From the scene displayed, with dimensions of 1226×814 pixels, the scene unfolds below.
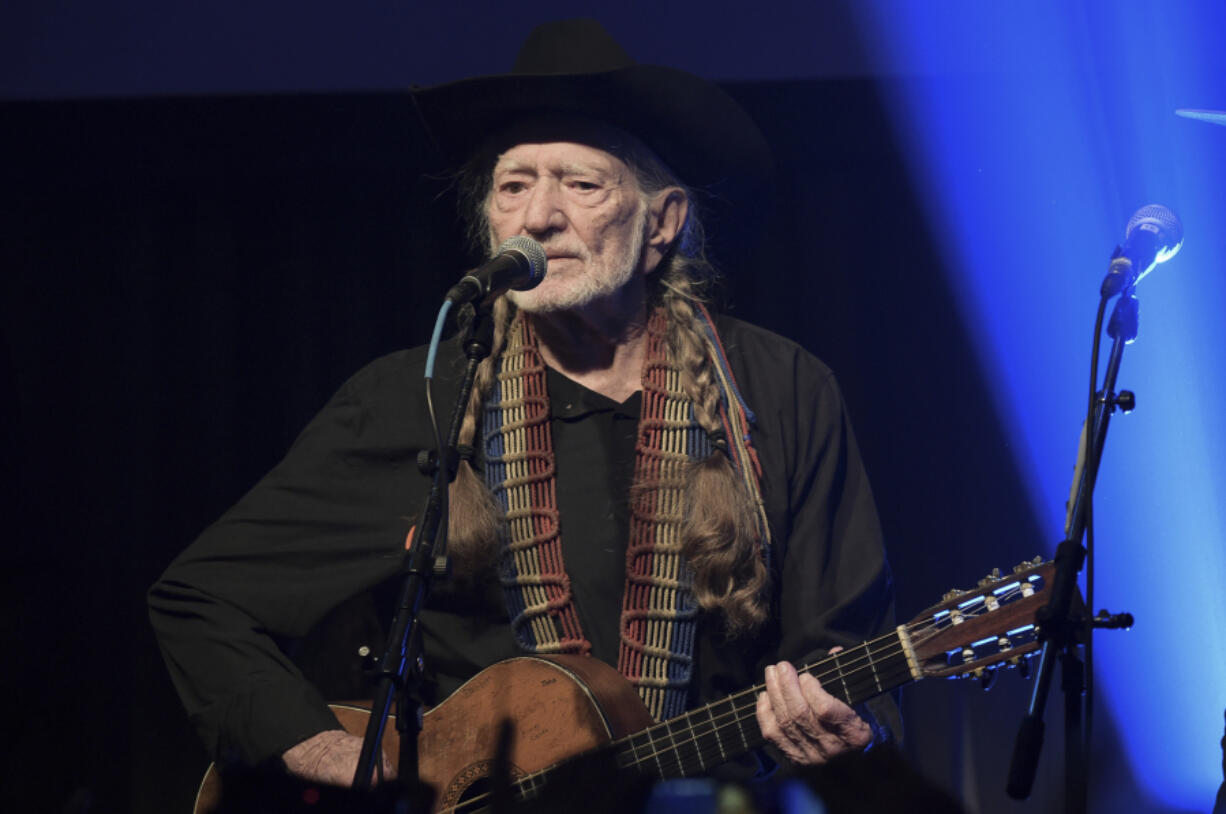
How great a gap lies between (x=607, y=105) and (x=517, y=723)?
1.62 metres

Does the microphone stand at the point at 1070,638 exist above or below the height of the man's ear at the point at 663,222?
below

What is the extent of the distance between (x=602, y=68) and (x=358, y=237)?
4.43 feet

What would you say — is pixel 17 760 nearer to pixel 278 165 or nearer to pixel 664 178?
pixel 278 165

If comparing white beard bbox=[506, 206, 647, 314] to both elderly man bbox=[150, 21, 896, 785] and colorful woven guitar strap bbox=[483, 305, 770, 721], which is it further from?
colorful woven guitar strap bbox=[483, 305, 770, 721]

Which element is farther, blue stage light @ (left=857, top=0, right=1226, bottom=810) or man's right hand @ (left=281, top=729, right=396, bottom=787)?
blue stage light @ (left=857, top=0, right=1226, bottom=810)

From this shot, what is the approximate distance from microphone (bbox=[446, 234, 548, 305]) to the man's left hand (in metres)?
1.02

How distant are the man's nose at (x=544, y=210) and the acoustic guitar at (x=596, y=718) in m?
1.11

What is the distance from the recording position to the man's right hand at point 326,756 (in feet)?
8.91

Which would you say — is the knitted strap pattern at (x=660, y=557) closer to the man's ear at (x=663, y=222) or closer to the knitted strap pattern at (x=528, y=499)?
the knitted strap pattern at (x=528, y=499)

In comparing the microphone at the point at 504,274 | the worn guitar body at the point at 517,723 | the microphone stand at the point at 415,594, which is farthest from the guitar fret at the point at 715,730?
the microphone at the point at 504,274

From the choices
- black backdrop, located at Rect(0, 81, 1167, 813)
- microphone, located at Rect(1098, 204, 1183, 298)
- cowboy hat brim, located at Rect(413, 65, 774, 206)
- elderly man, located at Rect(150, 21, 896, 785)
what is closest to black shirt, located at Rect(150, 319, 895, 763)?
elderly man, located at Rect(150, 21, 896, 785)

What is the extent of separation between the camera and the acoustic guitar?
2.55 metres

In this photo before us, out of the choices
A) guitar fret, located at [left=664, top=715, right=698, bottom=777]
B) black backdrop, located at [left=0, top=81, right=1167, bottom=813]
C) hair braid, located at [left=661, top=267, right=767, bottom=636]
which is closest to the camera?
guitar fret, located at [left=664, top=715, right=698, bottom=777]

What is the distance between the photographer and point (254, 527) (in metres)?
3.15
